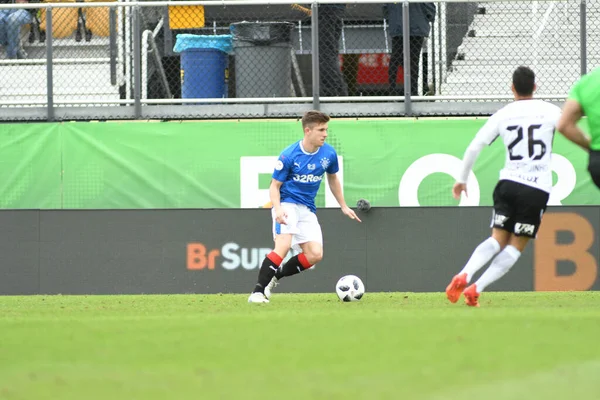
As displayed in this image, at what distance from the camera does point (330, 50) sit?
16.4m

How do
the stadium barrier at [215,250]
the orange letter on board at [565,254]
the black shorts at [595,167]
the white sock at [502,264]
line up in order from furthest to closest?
the stadium barrier at [215,250] < the orange letter on board at [565,254] < the white sock at [502,264] < the black shorts at [595,167]

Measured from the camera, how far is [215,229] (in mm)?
15594

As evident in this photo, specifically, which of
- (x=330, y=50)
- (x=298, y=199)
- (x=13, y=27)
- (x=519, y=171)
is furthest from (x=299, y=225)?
(x=13, y=27)

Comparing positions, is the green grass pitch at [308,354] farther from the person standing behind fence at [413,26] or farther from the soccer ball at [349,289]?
the person standing behind fence at [413,26]

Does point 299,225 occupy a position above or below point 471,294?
above

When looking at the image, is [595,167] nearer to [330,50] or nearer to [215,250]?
[215,250]

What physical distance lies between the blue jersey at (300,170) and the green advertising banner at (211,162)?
172 inches

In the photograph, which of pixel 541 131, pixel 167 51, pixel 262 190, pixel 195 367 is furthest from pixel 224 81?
pixel 195 367

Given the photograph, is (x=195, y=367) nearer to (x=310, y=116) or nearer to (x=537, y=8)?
(x=310, y=116)

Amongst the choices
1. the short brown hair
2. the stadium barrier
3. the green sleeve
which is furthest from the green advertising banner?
the green sleeve

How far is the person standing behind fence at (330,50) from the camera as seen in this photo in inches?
647

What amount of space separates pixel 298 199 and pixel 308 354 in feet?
17.9

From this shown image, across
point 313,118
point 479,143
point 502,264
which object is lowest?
point 502,264

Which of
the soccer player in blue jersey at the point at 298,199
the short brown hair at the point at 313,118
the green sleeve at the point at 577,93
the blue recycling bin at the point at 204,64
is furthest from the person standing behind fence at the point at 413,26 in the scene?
the green sleeve at the point at 577,93
